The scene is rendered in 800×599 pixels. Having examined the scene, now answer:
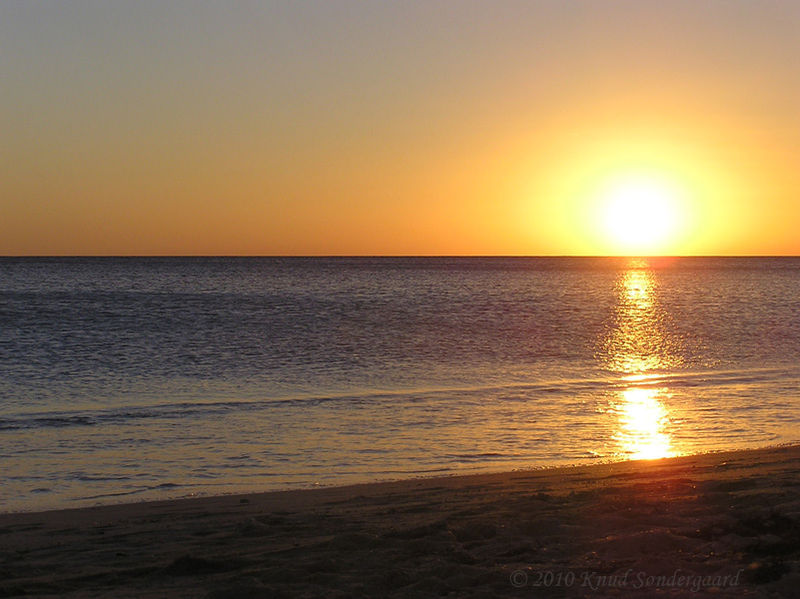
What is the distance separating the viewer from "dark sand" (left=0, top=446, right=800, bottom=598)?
6.17 metres

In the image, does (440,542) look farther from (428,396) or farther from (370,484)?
(428,396)

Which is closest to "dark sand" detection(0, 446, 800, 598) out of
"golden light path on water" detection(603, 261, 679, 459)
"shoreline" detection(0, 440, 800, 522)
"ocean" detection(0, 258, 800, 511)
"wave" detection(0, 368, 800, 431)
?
"shoreline" detection(0, 440, 800, 522)

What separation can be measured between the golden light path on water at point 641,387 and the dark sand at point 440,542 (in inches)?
128

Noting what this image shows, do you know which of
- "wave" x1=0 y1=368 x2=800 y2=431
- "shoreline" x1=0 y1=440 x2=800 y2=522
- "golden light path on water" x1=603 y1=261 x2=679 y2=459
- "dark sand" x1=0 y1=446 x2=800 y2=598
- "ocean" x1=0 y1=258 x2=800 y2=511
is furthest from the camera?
"wave" x1=0 y1=368 x2=800 y2=431

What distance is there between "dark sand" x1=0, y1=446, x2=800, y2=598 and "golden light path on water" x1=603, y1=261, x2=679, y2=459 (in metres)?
3.24

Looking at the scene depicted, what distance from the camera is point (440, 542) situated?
7.27 meters

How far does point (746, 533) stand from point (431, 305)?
5351 centimetres

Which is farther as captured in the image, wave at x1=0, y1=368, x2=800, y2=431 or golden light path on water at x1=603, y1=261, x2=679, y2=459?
wave at x1=0, y1=368, x2=800, y2=431

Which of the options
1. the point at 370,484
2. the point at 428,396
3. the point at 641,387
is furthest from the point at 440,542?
the point at 641,387

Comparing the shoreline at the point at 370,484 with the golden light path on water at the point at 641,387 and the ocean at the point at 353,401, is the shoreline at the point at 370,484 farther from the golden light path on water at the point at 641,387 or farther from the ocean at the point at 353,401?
the golden light path on water at the point at 641,387

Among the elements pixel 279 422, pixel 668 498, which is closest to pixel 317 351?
pixel 279 422

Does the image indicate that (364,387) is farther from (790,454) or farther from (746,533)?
(746,533)

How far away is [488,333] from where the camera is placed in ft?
122

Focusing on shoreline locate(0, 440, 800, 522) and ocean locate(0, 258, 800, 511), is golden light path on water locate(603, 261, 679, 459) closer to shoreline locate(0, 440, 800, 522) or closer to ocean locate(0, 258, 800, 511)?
ocean locate(0, 258, 800, 511)
